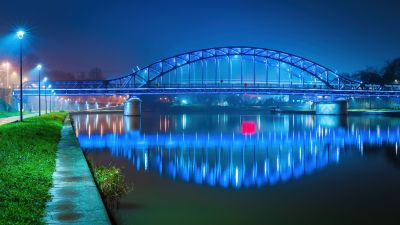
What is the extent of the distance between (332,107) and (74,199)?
94643 mm

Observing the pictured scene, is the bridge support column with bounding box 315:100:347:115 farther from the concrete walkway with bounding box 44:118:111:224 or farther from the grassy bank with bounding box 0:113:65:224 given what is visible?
the concrete walkway with bounding box 44:118:111:224

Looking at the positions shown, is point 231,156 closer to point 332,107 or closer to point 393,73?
point 332,107

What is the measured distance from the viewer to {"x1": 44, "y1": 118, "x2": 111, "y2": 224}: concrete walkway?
929 cm

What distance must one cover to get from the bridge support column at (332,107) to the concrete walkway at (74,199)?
87.8 m

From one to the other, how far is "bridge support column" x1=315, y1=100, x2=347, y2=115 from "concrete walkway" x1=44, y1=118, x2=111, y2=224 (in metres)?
87.8

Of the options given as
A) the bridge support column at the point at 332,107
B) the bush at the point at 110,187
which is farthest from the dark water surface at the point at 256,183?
the bridge support column at the point at 332,107

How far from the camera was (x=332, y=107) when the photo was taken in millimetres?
100875

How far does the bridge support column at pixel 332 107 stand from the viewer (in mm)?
98581

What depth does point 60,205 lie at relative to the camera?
1027cm

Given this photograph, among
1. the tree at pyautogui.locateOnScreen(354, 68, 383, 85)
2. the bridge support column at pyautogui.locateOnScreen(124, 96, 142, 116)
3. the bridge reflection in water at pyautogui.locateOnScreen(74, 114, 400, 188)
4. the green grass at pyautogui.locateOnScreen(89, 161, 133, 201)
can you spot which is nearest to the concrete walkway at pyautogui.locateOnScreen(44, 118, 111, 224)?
the green grass at pyautogui.locateOnScreen(89, 161, 133, 201)

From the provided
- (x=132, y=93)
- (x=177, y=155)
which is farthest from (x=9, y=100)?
(x=177, y=155)

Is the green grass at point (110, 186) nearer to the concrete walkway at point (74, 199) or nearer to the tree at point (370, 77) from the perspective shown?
the concrete walkway at point (74, 199)

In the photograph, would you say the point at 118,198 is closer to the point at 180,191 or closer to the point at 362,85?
the point at 180,191

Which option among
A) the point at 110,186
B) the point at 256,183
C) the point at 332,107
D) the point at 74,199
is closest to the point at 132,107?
the point at 332,107
